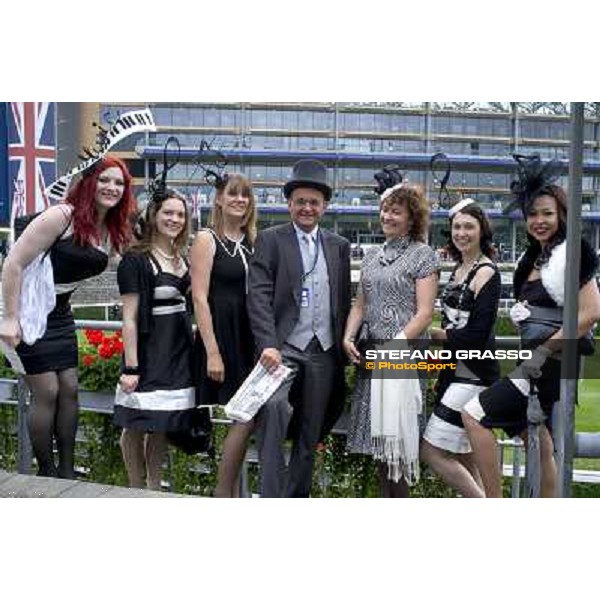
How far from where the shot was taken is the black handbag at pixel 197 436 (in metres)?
3.33

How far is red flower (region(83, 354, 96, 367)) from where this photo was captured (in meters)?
3.36

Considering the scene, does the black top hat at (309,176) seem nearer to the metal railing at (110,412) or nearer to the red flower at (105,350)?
the metal railing at (110,412)

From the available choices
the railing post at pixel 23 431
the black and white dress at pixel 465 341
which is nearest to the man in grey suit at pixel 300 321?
the black and white dress at pixel 465 341

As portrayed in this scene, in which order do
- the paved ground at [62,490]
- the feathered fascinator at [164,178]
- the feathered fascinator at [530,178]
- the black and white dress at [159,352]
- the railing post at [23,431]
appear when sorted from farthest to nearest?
1. the railing post at [23,431]
2. the paved ground at [62,490]
3. the black and white dress at [159,352]
4. the feathered fascinator at [164,178]
5. the feathered fascinator at [530,178]

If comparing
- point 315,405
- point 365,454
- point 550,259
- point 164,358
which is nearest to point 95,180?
point 164,358

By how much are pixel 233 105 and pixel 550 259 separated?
1261mm

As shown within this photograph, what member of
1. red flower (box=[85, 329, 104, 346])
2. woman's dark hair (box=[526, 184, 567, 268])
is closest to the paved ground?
red flower (box=[85, 329, 104, 346])

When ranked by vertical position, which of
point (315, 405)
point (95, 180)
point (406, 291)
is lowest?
point (315, 405)

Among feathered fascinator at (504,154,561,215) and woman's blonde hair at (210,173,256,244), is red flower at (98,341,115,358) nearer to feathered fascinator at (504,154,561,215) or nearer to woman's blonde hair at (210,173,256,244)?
woman's blonde hair at (210,173,256,244)

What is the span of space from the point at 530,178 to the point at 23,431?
2256 mm

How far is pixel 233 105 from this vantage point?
306cm

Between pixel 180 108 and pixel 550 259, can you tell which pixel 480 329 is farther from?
pixel 180 108

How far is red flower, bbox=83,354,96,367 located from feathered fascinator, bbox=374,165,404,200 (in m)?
1.30

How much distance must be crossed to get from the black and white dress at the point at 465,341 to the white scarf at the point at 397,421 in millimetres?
105
